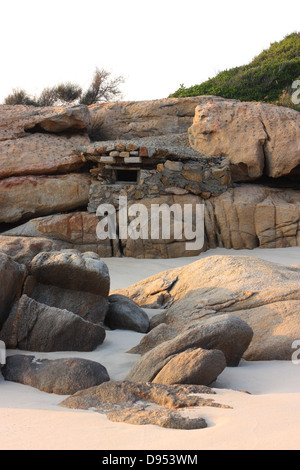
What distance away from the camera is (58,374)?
129 inches

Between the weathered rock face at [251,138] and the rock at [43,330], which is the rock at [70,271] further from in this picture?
the weathered rock face at [251,138]

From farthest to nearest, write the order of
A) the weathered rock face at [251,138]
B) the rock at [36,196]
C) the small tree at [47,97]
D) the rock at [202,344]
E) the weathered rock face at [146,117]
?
the small tree at [47,97]
the weathered rock face at [146,117]
the weathered rock face at [251,138]
the rock at [36,196]
the rock at [202,344]

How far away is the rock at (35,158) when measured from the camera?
10820 mm

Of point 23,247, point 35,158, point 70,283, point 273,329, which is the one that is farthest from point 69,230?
point 273,329

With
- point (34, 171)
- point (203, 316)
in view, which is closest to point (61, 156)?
point (34, 171)

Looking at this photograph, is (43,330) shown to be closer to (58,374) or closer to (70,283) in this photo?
(70,283)

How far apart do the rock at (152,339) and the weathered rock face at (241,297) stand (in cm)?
31

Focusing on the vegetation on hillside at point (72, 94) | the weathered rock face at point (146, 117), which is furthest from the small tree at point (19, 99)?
the weathered rock face at point (146, 117)

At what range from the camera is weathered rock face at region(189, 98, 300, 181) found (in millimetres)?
11078

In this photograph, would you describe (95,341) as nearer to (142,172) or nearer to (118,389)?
(118,389)

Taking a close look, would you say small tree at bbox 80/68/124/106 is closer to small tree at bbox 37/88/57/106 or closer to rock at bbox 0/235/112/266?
small tree at bbox 37/88/57/106

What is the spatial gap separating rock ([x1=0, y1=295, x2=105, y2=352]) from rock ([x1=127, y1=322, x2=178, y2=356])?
0.40 meters

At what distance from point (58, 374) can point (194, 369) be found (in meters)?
0.91

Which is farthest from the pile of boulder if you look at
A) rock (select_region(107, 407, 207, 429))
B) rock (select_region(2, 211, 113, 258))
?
rock (select_region(2, 211, 113, 258))
